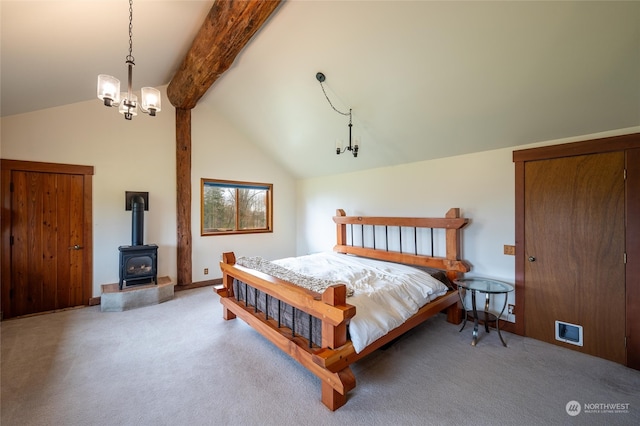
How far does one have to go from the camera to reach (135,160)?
14.3 feet

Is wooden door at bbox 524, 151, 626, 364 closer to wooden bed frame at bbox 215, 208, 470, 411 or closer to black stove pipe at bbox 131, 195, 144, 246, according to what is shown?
wooden bed frame at bbox 215, 208, 470, 411

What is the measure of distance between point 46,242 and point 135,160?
5.44ft

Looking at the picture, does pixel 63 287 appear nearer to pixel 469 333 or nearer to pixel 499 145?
pixel 469 333

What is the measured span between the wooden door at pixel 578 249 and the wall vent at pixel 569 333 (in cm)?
4

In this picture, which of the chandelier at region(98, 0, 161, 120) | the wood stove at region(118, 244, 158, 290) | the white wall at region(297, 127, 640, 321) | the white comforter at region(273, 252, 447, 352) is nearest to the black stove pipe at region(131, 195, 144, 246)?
the wood stove at region(118, 244, 158, 290)

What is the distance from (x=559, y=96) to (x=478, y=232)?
164cm

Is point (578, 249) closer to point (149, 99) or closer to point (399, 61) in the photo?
point (399, 61)

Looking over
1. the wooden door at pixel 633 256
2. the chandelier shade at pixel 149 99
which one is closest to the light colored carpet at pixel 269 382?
the wooden door at pixel 633 256

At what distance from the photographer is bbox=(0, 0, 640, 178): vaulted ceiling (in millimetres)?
2018

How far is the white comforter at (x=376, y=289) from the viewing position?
214cm

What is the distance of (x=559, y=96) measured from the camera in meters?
2.42

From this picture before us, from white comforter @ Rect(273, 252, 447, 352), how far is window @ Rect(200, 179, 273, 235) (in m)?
2.18

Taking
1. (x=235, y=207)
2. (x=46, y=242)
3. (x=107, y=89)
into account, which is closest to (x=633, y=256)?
(x=107, y=89)

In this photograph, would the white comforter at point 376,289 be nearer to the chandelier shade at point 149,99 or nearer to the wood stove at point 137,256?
the wood stove at point 137,256
